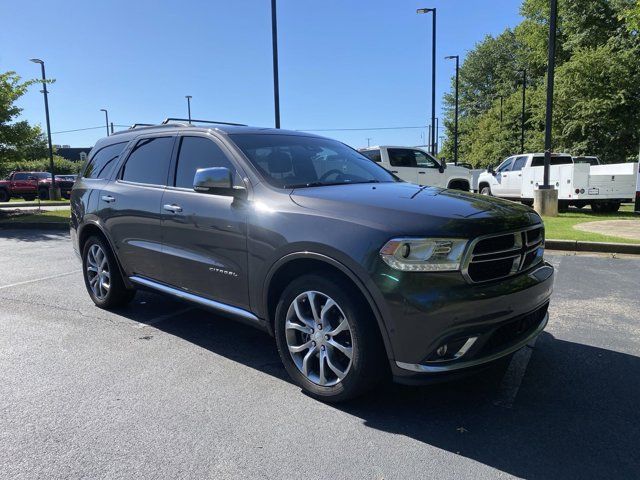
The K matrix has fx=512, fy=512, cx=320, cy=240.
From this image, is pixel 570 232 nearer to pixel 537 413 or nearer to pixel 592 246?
pixel 592 246

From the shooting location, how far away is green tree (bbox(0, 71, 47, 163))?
15.5 meters

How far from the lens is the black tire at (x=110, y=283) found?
515 centimetres

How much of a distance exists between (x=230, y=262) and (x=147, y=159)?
1743 mm

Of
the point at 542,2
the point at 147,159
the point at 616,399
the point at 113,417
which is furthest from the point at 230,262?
the point at 542,2

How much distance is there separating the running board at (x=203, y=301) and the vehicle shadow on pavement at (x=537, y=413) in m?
0.44

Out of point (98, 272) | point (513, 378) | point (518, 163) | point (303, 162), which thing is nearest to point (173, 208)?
point (303, 162)

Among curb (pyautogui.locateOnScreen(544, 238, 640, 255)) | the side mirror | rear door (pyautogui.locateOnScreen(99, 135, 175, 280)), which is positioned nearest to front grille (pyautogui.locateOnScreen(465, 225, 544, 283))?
the side mirror

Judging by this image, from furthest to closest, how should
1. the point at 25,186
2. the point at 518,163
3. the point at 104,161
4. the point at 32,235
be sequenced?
1. the point at 25,186
2. the point at 518,163
3. the point at 32,235
4. the point at 104,161

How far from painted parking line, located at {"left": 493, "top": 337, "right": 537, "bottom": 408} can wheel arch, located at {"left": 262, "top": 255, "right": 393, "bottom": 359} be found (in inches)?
37.9

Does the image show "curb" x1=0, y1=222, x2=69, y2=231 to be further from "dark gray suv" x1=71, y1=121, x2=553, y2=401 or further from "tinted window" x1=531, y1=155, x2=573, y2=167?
"tinted window" x1=531, y1=155, x2=573, y2=167

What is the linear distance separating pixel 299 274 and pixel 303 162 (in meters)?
1.18

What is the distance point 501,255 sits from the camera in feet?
9.90

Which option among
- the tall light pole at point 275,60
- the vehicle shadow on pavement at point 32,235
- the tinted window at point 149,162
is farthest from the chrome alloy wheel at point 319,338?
the tall light pole at point 275,60

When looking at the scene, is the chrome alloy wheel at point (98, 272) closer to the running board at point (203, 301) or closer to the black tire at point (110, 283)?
the black tire at point (110, 283)
